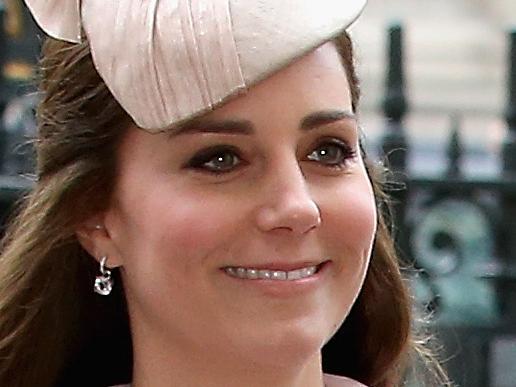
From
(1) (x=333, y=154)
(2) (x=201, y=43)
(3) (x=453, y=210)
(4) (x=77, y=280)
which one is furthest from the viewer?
(3) (x=453, y=210)

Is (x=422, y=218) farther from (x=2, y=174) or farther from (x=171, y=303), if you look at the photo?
(x=171, y=303)

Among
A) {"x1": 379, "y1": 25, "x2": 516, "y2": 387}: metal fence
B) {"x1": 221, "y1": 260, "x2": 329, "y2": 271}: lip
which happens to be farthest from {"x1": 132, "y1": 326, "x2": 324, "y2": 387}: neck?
{"x1": 379, "y1": 25, "x2": 516, "y2": 387}: metal fence

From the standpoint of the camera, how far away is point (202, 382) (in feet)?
5.47

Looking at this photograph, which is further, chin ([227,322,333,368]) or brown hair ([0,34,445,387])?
brown hair ([0,34,445,387])

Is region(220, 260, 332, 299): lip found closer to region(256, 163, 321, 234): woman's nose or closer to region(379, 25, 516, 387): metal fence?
region(256, 163, 321, 234): woman's nose

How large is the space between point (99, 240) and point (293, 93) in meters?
0.35

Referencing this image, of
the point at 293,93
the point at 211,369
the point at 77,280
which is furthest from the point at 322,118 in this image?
the point at 77,280

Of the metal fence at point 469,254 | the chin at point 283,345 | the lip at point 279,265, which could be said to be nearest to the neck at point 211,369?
the chin at point 283,345

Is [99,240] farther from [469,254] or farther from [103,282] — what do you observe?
[469,254]

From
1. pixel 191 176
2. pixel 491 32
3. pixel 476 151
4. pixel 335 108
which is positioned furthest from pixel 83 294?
pixel 491 32

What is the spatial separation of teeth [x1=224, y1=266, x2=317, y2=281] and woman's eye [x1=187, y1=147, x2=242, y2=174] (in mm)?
119

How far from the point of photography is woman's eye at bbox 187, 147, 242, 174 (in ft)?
5.16

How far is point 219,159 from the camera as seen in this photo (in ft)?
5.17

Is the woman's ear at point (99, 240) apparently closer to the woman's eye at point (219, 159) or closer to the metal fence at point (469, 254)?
the woman's eye at point (219, 159)
